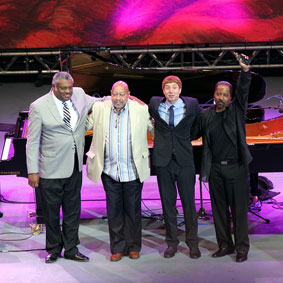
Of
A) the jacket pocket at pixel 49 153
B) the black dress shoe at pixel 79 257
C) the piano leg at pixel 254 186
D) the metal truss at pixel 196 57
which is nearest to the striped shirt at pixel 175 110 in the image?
the jacket pocket at pixel 49 153

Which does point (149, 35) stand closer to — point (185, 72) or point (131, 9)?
point (131, 9)

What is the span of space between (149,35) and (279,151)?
6.06 meters

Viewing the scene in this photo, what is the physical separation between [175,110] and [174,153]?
38 cm

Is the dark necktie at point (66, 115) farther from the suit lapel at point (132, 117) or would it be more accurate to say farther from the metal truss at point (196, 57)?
the metal truss at point (196, 57)

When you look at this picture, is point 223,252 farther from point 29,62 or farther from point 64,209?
point 29,62

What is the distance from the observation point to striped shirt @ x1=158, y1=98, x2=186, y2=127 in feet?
14.2

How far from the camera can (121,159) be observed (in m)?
4.34

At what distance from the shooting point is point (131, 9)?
1001 centimetres

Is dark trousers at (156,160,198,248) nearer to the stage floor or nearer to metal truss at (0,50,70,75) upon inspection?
the stage floor

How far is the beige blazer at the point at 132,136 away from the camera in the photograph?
4320 mm

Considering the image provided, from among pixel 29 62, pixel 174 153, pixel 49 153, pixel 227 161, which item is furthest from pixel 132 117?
pixel 29 62

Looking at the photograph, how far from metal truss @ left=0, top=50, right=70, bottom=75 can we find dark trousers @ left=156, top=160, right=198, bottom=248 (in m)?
6.76

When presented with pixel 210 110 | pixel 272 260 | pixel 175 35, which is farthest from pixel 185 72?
pixel 175 35

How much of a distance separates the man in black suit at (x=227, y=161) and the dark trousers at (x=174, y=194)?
0.49ft
